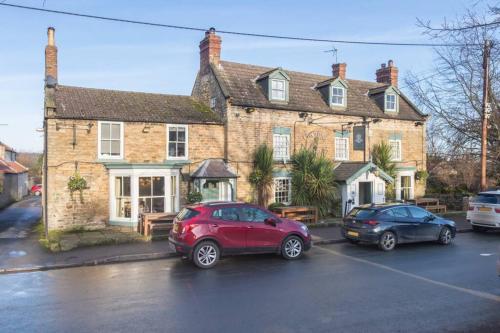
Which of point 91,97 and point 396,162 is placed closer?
point 91,97

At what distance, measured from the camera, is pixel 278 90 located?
21.5 meters

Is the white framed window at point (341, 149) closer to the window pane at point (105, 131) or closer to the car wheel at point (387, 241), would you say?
the car wheel at point (387, 241)

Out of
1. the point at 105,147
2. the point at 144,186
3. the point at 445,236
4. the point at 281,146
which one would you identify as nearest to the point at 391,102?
the point at 281,146

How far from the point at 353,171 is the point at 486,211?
6169 mm

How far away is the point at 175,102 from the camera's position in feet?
68.5

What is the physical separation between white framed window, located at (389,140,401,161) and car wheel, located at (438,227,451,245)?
34.6 feet

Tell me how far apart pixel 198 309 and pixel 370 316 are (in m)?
2.95

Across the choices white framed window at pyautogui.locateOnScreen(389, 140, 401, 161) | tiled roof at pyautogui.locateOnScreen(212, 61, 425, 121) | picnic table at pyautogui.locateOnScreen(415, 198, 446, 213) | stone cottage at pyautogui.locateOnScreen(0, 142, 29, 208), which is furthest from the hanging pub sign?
stone cottage at pyautogui.locateOnScreen(0, 142, 29, 208)

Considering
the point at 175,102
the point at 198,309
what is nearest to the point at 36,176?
the point at 175,102

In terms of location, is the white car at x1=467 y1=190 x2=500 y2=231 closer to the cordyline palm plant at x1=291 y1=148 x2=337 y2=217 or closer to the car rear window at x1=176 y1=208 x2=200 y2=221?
the cordyline palm plant at x1=291 y1=148 x2=337 y2=217

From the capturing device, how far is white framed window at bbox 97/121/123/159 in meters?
17.2

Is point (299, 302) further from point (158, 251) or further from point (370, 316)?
point (158, 251)

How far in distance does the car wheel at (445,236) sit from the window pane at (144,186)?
11453mm

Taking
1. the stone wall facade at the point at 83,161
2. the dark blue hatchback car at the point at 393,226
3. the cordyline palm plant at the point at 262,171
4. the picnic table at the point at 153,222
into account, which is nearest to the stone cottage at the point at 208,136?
the stone wall facade at the point at 83,161
